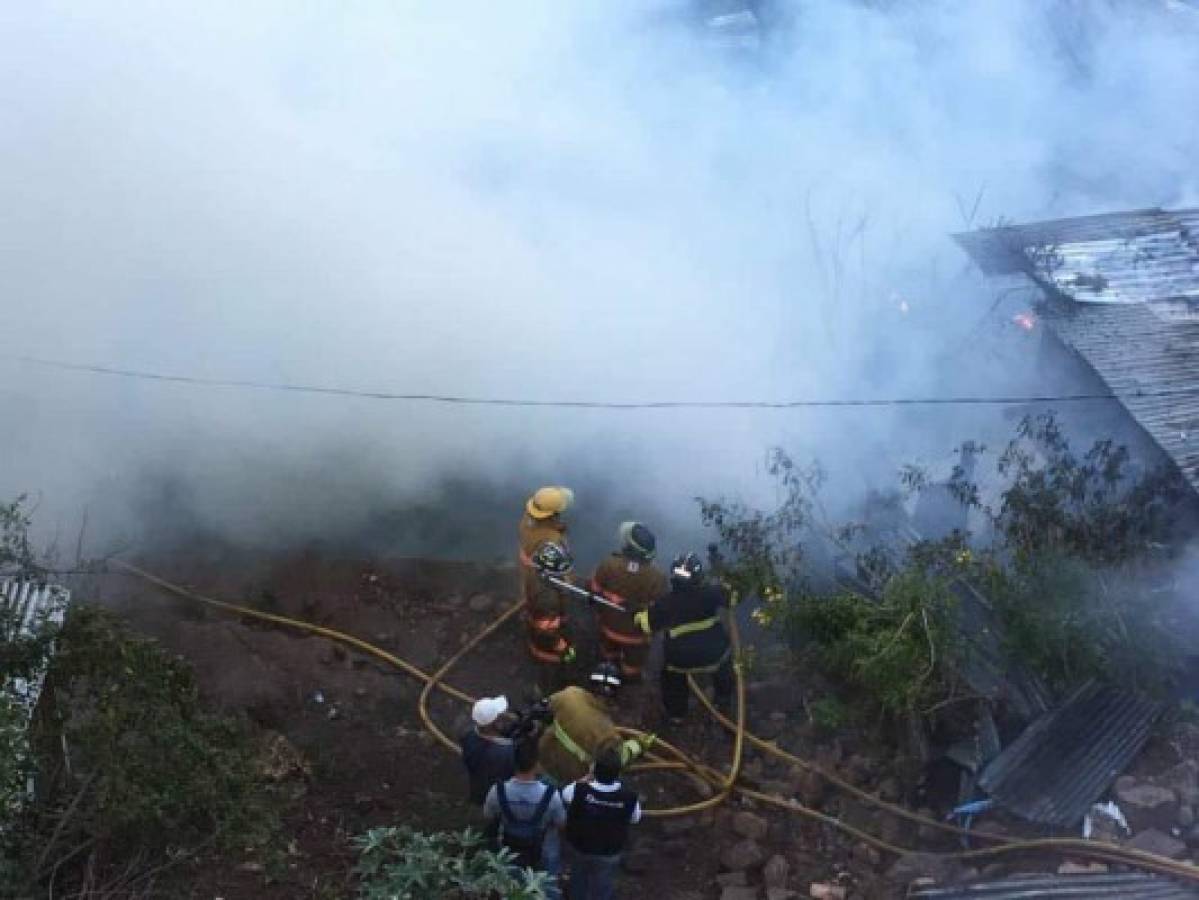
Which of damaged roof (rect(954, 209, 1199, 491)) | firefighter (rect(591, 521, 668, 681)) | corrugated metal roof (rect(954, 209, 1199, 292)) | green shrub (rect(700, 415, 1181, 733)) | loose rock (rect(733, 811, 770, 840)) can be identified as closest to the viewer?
loose rock (rect(733, 811, 770, 840))

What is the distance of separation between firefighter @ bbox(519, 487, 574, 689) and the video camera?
1.52 m

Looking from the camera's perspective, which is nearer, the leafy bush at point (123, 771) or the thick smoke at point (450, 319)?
the leafy bush at point (123, 771)

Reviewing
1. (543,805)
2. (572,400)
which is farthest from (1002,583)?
(572,400)

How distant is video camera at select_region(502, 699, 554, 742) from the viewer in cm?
543

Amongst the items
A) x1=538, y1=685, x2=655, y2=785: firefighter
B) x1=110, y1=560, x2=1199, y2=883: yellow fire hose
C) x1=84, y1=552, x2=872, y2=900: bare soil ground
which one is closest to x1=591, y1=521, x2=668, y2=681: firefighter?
x1=84, y1=552, x2=872, y2=900: bare soil ground

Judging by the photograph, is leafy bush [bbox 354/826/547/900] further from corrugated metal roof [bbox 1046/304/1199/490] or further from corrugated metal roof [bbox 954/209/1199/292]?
corrugated metal roof [bbox 954/209/1199/292]

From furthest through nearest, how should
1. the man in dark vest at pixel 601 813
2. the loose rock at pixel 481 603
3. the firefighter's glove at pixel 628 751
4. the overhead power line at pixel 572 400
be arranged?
the overhead power line at pixel 572 400 → the loose rock at pixel 481 603 → the firefighter's glove at pixel 628 751 → the man in dark vest at pixel 601 813

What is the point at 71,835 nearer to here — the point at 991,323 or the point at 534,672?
the point at 534,672

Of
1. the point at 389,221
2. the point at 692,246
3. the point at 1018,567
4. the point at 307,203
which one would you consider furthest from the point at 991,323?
the point at 307,203

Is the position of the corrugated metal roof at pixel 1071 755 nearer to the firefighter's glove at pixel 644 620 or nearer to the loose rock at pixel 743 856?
the loose rock at pixel 743 856

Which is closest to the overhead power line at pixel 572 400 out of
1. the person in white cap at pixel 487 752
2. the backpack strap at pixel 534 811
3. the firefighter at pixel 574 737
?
the firefighter at pixel 574 737

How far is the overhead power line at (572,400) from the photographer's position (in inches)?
351

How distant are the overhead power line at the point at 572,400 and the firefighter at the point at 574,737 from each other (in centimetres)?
360

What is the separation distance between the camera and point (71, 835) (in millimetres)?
4703
